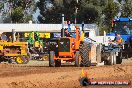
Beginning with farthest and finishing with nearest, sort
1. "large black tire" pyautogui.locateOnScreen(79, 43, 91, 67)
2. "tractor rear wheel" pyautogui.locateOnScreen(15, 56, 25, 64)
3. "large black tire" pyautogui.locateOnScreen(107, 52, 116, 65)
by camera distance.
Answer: "tractor rear wheel" pyautogui.locateOnScreen(15, 56, 25, 64)
"large black tire" pyautogui.locateOnScreen(107, 52, 116, 65)
"large black tire" pyautogui.locateOnScreen(79, 43, 91, 67)

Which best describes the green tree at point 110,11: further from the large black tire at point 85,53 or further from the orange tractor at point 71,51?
the large black tire at point 85,53

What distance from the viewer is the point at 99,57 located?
75.6 ft

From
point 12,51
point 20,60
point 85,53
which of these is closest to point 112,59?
point 85,53

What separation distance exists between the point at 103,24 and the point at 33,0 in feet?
50.7

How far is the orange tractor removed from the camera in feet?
69.9

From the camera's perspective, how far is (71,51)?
22.0 metres

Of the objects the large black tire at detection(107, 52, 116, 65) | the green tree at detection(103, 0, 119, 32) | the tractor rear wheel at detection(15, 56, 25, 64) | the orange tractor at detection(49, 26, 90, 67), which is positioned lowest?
the tractor rear wheel at detection(15, 56, 25, 64)

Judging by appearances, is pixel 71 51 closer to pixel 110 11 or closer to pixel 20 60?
pixel 20 60

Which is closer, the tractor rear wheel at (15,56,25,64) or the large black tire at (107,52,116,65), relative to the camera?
the large black tire at (107,52,116,65)

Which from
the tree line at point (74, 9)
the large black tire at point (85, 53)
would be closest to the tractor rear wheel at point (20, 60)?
the large black tire at point (85, 53)

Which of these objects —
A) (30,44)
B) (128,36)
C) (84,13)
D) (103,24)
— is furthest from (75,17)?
(128,36)

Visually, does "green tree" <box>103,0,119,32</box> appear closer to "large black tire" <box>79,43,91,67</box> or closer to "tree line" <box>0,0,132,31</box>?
"tree line" <box>0,0,132,31</box>

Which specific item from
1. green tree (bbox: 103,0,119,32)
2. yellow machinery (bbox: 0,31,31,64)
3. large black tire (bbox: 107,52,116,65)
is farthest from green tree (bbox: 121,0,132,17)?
large black tire (bbox: 107,52,116,65)

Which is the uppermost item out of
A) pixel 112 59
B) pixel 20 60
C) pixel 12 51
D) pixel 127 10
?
pixel 127 10
